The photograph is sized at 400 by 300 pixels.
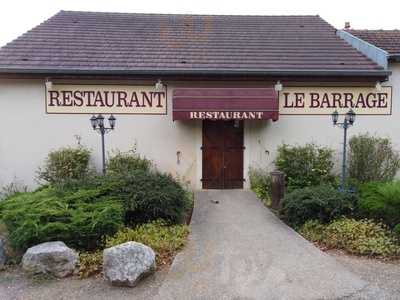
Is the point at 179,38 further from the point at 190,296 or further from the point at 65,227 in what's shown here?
the point at 190,296

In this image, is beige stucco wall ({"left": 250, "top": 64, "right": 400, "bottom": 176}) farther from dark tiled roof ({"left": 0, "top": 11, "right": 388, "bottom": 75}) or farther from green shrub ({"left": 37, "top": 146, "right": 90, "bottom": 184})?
green shrub ({"left": 37, "top": 146, "right": 90, "bottom": 184})

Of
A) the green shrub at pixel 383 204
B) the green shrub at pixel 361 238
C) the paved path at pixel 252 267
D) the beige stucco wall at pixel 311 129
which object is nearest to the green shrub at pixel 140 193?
the paved path at pixel 252 267

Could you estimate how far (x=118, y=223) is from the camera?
6.80 metres

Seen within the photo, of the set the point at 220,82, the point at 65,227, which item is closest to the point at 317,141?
the point at 220,82

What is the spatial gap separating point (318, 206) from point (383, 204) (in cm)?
123

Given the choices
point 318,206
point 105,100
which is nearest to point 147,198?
point 318,206

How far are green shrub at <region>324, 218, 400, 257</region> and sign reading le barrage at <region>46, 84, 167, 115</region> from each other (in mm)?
6345

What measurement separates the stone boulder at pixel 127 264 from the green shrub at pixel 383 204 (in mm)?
4655

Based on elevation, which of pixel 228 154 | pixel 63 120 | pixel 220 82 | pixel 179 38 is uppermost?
pixel 179 38

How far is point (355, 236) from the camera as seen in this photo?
22.6 feet

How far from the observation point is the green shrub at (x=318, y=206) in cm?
773

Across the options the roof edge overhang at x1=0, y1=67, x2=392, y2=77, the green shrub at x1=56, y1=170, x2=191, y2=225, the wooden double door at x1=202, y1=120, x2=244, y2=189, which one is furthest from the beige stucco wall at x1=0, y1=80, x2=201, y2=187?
the green shrub at x1=56, y1=170, x2=191, y2=225

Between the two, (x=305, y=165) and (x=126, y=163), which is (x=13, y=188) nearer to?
(x=126, y=163)

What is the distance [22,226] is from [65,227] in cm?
69
